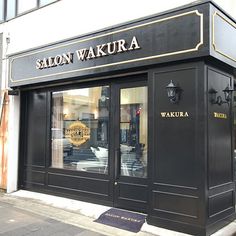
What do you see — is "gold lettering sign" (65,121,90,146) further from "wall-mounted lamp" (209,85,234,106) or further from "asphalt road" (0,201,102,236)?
"wall-mounted lamp" (209,85,234,106)

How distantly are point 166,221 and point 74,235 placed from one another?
5.21 ft

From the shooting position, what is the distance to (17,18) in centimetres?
976

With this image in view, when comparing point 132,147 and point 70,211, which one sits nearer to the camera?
point 132,147

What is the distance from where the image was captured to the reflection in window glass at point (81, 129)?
7648 mm

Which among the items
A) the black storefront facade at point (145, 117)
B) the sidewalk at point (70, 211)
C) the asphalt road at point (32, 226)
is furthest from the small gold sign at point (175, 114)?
the asphalt road at point (32, 226)

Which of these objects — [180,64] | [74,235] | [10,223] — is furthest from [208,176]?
[10,223]

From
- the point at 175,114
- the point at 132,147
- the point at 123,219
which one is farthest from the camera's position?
the point at 132,147

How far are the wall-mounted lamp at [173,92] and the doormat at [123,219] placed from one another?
2321 millimetres

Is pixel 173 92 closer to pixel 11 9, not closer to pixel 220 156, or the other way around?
pixel 220 156

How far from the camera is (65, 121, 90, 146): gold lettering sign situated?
8078 mm

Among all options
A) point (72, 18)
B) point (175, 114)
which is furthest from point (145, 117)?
point (72, 18)

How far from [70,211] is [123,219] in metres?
1.34

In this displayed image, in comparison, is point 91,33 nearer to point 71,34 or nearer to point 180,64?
point 71,34

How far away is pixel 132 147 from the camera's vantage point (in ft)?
23.2
